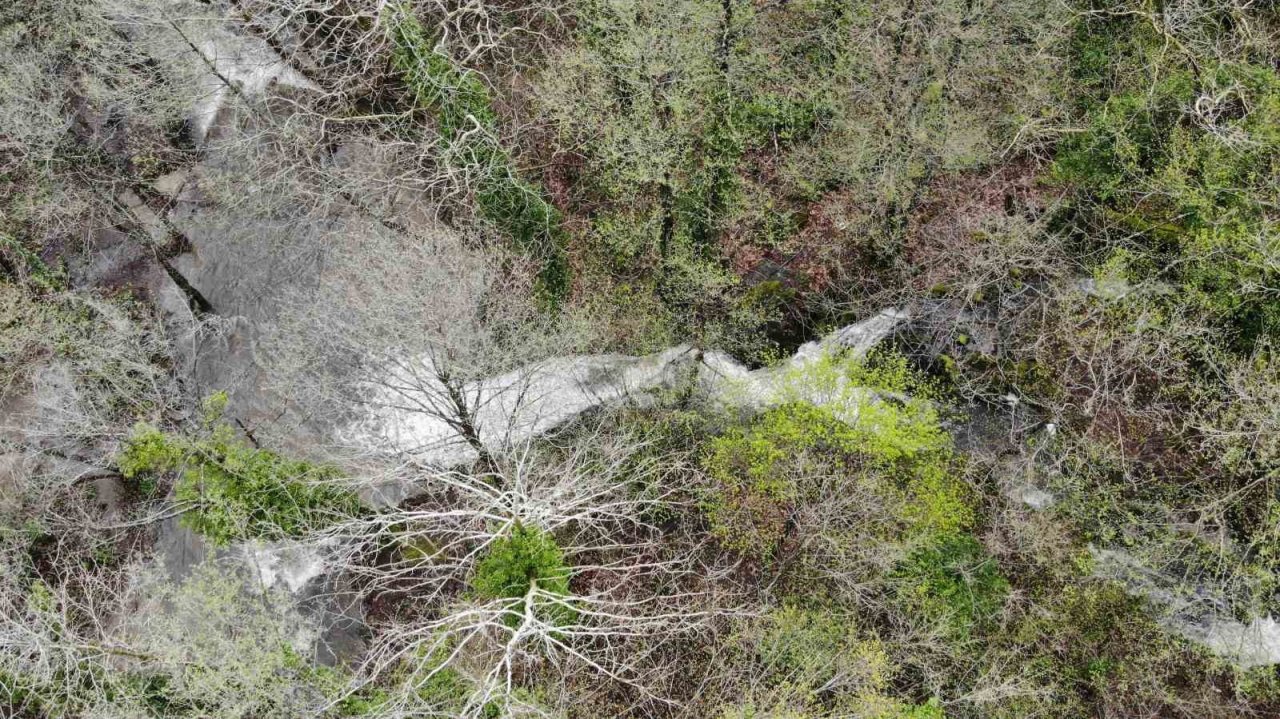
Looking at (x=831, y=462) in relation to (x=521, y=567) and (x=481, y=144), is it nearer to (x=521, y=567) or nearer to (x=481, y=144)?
(x=521, y=567)

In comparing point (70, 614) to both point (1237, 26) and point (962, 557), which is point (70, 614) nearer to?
point (962, 557)

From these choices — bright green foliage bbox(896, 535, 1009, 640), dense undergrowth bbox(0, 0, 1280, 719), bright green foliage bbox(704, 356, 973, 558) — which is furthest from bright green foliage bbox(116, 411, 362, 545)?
bright green foliage bbox(896, 535, 1009, 640)

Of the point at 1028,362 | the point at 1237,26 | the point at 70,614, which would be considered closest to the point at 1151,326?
the point at 1028,362

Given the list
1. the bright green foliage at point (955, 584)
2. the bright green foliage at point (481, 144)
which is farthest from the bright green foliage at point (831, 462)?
the bright green foliage at point (481, 144)

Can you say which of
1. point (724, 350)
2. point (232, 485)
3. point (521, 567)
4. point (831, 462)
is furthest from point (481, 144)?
point (831, 462)

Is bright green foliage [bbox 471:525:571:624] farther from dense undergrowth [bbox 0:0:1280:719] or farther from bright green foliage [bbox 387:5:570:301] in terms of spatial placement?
bright green foliage [bbox 387:5:570:301]

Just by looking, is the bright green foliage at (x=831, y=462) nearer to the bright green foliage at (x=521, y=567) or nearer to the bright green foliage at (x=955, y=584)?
the bright green foliage at (x=955, y=584)
